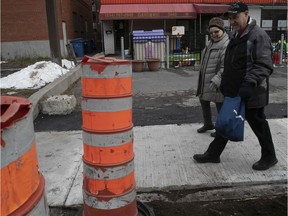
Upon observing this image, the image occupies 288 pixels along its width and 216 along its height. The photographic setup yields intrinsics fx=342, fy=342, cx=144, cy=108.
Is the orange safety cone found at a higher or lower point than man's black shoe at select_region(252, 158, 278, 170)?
higher

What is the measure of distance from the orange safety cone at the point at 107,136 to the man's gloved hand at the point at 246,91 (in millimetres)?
1359

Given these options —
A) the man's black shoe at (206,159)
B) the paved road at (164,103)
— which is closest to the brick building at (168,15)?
the paved road at (164,103)

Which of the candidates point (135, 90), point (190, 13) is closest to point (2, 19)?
point (190, 13)

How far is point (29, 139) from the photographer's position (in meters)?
1.71

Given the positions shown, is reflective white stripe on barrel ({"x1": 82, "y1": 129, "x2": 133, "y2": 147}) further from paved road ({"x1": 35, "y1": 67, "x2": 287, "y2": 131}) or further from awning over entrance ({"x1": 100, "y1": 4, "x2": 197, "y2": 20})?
awning over entrance ({"x1": 100, "y1": 4, "x2": 197, "y2": 20})

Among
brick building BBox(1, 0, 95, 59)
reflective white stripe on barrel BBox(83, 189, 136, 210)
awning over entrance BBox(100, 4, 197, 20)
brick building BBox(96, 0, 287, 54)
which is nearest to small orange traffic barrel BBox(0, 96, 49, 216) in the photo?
reflective white stripe on barrel BBox(83, 189, 136, 210)

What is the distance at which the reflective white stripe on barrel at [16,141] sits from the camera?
1.55m

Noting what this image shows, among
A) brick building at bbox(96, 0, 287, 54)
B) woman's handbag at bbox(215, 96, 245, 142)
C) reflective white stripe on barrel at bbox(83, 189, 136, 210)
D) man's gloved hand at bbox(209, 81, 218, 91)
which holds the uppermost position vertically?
brick building at bbox(96, 0, 287, 54)

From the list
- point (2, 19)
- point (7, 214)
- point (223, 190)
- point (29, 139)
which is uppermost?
point (2, 19)

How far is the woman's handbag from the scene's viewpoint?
362cm

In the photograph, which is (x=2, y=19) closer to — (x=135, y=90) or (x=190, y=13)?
(x=190, y=13)

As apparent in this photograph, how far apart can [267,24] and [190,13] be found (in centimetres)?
576

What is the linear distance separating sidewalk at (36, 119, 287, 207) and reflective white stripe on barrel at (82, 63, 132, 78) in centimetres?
144

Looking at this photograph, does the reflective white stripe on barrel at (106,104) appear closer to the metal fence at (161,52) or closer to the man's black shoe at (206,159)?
the man's black shoe at (206,159)
